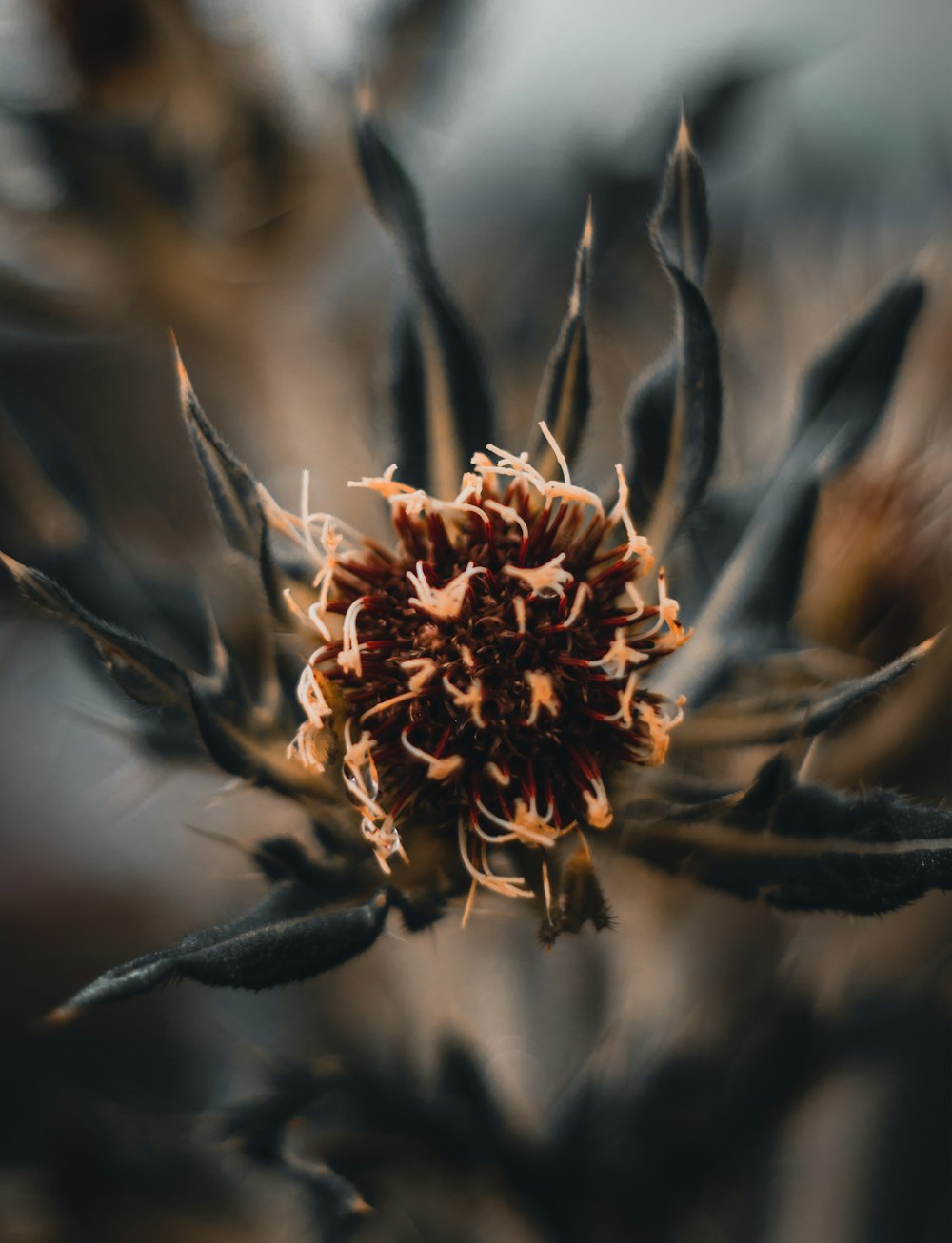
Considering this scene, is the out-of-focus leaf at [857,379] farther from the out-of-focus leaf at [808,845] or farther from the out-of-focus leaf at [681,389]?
the out-of-focus leaf at [808,845]

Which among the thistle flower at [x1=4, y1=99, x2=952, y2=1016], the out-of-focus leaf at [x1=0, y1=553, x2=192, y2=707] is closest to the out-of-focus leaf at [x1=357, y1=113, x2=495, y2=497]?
the thistle flower at [x1=4, y1=99, x2=952, y2=1016]

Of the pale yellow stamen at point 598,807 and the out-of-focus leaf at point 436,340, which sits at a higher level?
the out-of-focus leaf at point 436,340

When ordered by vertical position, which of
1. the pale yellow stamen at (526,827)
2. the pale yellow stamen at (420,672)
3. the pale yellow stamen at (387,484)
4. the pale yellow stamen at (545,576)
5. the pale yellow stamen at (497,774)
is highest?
the pale yellow stamen at (387,484)

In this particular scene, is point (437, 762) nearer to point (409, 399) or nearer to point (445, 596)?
point (445, 596)

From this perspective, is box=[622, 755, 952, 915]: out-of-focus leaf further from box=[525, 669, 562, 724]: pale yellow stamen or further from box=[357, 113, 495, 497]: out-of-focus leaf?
box=[357, 113, 495, 497]: out-of-focus leaf

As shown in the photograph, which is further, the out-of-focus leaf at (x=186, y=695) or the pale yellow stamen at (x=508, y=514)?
the pale yellow stamen at (x=508, y=514)

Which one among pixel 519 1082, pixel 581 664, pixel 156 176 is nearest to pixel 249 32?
pixel 156 176

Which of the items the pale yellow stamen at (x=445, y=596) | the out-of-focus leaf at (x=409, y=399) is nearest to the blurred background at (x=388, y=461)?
the out-of-focus leaf at (x=409, y=399)
